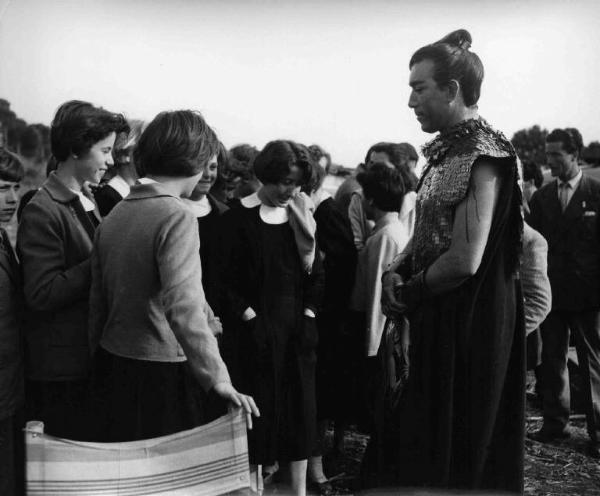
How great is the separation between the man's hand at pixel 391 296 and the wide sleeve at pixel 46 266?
3.35 feet

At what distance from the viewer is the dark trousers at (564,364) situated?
446 centimetres

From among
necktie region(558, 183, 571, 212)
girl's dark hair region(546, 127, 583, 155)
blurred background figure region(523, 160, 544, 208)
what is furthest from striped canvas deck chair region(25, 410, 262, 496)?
blurred background figure region(523, 160, 544, 208)

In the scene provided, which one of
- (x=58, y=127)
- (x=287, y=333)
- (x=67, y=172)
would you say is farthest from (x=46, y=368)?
(x=287, y=333)

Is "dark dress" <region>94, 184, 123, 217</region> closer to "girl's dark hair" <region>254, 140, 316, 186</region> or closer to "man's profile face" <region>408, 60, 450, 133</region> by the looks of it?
"girl's dark hair" <region>254, 140, 316, 186</region>

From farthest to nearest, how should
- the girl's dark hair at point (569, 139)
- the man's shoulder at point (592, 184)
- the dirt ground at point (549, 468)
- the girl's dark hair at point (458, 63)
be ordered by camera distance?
the girl's dark hair at point (569, 139), the man's shoulder at point (592, 184), the dirt ground at point (549, 468), the girl's dark hair at point (458, 63)

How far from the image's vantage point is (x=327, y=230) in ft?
13.0

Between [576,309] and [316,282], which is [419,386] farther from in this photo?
[576,309]

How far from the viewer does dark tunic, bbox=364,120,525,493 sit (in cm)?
227

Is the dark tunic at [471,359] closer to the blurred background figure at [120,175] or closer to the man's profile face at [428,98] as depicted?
the man's profile face at [428,98]

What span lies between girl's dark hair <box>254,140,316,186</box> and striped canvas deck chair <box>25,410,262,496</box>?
1752mm

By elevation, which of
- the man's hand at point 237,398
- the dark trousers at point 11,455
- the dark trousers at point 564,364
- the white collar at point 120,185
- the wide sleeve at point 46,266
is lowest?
the dark trousers at point 564,364

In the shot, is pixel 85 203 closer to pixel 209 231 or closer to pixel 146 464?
pixel 209 231

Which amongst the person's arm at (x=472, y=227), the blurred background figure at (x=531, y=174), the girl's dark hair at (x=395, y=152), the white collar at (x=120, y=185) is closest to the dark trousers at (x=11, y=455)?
the white collar at (x=120, y=185)

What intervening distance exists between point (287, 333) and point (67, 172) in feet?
4.24
